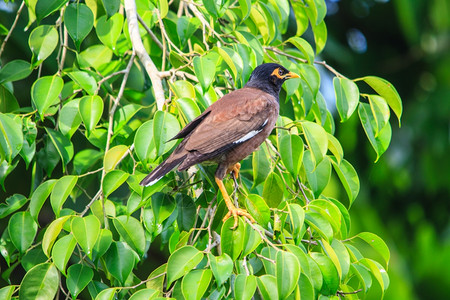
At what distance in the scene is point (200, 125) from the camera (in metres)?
2.93

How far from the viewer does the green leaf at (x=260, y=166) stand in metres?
2.68

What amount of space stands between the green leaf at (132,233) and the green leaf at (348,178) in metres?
0.94

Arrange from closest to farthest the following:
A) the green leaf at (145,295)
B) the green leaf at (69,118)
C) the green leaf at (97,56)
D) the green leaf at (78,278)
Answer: the green leaf at (145,295) → the green leaf at (78,278) → the green leaf at (69,118) → the green leaf at (97,56)

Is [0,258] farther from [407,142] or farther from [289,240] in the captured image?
[407,142]

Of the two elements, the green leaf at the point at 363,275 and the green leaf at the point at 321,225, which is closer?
the green leaf at the point at 321,225

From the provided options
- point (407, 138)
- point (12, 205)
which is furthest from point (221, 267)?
point (407, 138)

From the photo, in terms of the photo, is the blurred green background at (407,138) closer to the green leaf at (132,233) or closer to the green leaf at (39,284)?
the green leaf at (132,233)

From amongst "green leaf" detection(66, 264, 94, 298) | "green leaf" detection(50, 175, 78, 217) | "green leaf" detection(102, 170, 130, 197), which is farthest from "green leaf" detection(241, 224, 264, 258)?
"green leaf" detection(50, 175, 78, 217)

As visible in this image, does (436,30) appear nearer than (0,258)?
No

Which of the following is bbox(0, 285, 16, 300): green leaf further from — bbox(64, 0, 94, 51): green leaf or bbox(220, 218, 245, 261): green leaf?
bbox(64, 0, 94, 51): green leaf

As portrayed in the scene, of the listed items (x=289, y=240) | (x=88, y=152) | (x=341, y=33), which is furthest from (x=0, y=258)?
(x=341, y=33)

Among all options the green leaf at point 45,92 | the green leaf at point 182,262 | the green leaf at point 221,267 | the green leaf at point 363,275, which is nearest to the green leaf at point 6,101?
the green leaf at point 45,92

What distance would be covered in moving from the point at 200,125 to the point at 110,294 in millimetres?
1076

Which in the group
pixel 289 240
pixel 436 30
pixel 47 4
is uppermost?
pixel 47 4
